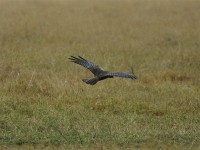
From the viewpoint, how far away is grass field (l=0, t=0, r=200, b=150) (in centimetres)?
728

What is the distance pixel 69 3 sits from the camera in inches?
856

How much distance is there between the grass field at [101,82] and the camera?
7277mm

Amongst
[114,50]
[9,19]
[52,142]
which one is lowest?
[52,142]

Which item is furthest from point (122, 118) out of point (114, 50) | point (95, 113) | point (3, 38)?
point (3, 38)

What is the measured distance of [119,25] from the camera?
56.9ft

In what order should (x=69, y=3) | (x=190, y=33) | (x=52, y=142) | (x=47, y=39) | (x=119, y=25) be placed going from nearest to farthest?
(x=52, y=142), (x=47, y=39), (x=190, y=33), (x=119, y=25), (x=69, y=3)

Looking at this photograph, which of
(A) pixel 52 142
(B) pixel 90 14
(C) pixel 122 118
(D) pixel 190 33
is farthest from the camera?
(B) pixel 90 14

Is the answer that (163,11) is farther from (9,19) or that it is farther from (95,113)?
(95,113)

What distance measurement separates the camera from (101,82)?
33.8 ft

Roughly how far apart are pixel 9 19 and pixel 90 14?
9.67 ft

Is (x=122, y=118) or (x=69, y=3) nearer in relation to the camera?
(x=122, y=118)

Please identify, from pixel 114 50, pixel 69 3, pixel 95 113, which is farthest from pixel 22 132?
pixel 69 3

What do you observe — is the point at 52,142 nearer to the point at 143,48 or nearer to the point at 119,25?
the point at 143,48

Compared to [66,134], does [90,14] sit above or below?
above
